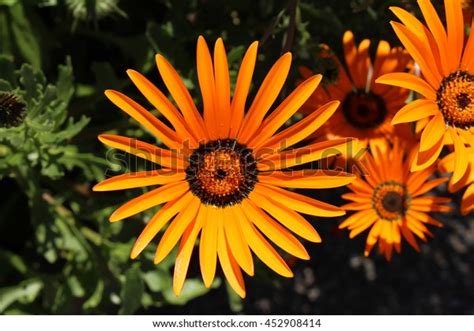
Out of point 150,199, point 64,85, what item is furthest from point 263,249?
point 64,85

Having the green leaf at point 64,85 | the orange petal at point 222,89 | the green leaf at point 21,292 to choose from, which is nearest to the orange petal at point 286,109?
the orange petal at point 222,89

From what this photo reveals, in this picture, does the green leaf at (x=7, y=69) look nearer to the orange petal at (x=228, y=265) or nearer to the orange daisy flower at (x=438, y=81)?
the orange petal at (x=228, y=265)

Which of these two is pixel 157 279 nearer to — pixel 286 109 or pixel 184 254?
pixel 184 254

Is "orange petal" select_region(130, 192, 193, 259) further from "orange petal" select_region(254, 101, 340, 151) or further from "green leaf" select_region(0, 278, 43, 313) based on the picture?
"green leaf" select_region(0, 278, 43, 313)

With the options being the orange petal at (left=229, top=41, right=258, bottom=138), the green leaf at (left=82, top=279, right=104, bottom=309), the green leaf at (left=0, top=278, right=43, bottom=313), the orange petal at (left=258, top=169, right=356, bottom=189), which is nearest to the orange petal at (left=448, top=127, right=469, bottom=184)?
the orange petal at (left=258, top=169, right=356, bottom=189)

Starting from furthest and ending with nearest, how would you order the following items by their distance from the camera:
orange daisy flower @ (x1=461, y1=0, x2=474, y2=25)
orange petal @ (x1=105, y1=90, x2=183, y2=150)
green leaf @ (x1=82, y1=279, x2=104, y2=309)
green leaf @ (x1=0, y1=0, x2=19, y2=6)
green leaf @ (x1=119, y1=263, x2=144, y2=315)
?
green leaf @ (x1=82, y1=279, x2=104, y2=309)
green leaf @ (x1=119, y1=263, x2=144, y2=315)
green leaf @ (x1=0, y1=0, x2=19, y2=6)
orange daisy flower @ (x1=461, y1=0, x2=474, y2=25)
orange petal @ (x1=105, y1=90, x2=183, y2=150)

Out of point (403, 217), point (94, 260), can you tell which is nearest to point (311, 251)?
point (403, 217)

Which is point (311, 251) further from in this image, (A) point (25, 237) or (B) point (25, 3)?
(B) point (25, 3)
